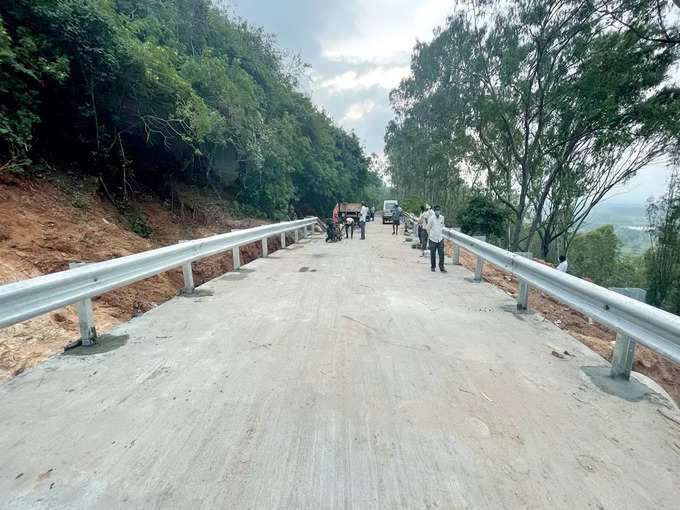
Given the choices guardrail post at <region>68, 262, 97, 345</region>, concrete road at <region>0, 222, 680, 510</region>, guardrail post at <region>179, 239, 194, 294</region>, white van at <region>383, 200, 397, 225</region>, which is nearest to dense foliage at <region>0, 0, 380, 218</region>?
guardrail post at <region>179, 239, 194, 294</region>

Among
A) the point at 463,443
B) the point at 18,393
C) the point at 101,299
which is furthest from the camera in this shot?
the point at 101,299

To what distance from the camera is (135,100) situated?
9844 mm

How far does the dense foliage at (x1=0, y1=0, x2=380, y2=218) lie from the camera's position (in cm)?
745

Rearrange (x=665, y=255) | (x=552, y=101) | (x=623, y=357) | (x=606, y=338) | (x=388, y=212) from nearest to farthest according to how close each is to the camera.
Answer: (x=623, y=357) < (x=606, y=338) < (x=552, y=101) < (x=665, y=255) < (x=388, y=212)

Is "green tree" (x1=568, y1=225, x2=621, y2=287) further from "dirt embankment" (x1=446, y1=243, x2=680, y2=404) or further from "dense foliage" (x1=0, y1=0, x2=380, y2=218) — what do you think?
"dense foliage" (x1=0, y1=0, x2=380, y2=218)

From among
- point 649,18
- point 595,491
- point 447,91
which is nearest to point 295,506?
point 595,491

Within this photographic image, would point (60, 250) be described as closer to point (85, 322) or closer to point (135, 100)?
point (85, 322)

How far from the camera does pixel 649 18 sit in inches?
565

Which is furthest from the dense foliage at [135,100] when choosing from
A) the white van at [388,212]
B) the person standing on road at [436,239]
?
the white van at [388,212]

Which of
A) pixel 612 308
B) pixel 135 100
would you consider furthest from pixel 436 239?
pixel 135 100

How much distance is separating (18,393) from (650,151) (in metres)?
29.4

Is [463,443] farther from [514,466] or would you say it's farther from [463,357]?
[463,357]

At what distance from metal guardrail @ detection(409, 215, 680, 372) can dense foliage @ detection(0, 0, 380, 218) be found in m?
9.97

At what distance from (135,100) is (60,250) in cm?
566
